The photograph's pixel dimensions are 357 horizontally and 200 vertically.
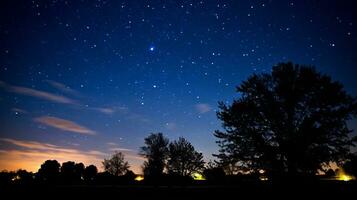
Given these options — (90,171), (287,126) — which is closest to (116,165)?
(90,171)

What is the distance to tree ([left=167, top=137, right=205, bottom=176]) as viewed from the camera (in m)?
54.6

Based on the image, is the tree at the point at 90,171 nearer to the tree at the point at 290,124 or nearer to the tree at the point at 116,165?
the tree at the point at 116,165

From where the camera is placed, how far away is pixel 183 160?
181 feet

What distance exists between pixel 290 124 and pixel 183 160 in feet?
128

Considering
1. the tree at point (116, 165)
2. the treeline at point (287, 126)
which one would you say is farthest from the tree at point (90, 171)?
the treeline at point (287, 126)

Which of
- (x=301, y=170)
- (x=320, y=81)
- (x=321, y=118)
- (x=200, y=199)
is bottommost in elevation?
(x=200, y=199)

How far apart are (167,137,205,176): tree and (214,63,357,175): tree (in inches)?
1401

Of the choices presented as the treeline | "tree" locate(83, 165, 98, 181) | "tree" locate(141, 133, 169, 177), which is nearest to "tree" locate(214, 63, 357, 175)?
the treeline

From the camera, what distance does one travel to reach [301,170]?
17812 mm

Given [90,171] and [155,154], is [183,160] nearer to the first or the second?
[155,154]

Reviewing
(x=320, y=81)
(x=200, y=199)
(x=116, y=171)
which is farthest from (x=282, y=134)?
(x=116, y=171)

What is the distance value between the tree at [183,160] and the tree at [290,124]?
3557 centimetres

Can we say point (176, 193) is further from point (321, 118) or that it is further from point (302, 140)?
point (321, 118)

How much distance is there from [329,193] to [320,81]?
1179 cm
